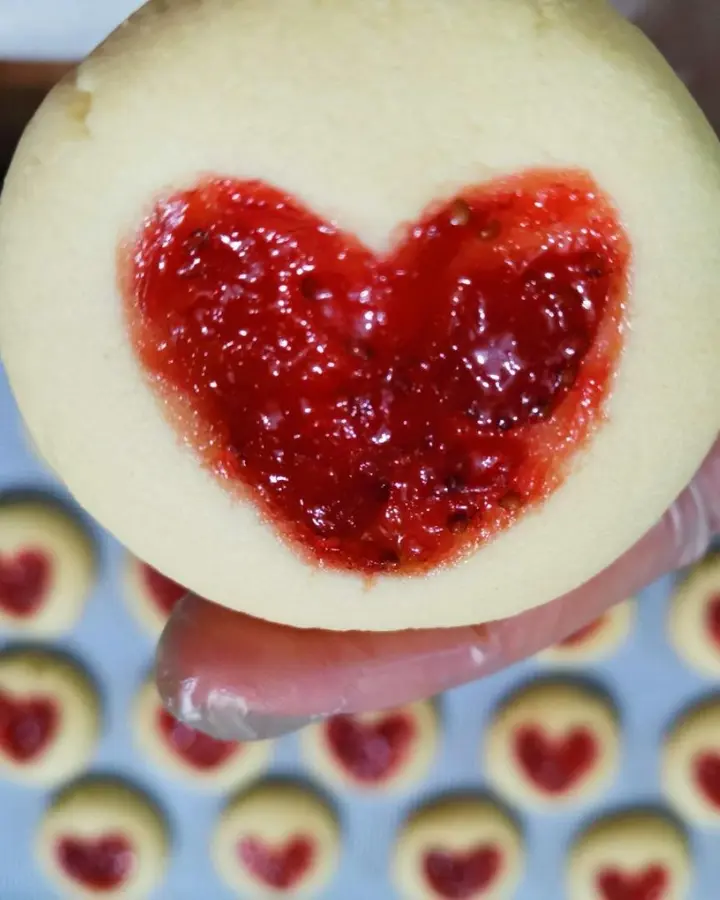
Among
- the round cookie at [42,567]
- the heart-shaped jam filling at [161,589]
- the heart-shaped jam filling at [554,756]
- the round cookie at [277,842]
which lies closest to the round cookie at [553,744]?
the heart-shaped jam filling at [554,756]

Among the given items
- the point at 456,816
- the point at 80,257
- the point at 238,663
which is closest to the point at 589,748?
the point at 456,816

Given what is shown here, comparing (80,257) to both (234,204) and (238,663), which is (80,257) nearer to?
(234,204)

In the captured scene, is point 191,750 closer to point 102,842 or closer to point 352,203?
point 102,842

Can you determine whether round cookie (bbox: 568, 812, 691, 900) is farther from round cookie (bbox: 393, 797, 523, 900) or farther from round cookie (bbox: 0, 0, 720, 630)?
round cookie (bbox: 0, 0, 720, 630)

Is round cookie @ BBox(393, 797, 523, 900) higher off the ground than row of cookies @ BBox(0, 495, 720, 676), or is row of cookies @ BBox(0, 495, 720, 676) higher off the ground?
row of cookies @ BBox(0, 495, 720, 676)

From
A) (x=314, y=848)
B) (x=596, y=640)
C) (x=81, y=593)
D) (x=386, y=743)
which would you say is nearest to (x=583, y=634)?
(x=596, y=640)

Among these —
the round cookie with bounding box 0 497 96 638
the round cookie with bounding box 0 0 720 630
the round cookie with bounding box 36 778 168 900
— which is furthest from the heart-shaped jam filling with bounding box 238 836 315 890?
the round cookie with bounding box 0 0 720 630
